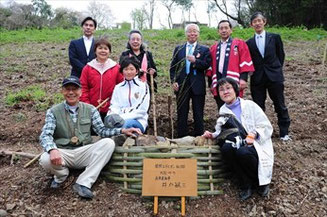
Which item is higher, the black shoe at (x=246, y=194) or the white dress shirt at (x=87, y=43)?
the white dress shirt at (x=87, y=43)

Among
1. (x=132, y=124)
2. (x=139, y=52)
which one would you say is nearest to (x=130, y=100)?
(x=132, y=124)

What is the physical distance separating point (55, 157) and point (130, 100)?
1.20 m

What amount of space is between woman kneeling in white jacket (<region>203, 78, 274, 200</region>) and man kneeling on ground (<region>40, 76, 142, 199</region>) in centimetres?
Answer: 109

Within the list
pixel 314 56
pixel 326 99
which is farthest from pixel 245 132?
pixel 314 56

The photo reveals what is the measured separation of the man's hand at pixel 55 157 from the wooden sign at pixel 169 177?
821 millimetres

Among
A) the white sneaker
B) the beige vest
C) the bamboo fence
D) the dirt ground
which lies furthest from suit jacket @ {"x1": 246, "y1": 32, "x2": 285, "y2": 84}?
the beige vest

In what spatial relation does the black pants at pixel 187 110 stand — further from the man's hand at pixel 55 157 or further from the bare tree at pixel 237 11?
the bare tree at pixel 237 11

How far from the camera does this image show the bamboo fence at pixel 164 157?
3.46m

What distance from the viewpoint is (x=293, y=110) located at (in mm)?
A: 6027

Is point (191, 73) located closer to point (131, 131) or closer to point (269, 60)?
point (269, 60)

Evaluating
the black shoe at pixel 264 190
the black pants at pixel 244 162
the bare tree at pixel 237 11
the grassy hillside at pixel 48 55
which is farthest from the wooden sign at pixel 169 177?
the bare tree at pixel 237 11

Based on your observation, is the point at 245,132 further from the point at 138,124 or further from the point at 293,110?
the point at 293,110

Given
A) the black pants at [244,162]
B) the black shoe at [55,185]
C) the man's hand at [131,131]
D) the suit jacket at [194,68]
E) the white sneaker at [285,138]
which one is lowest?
the black shoe at [55,185]

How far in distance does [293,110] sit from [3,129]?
4939 millimetres
